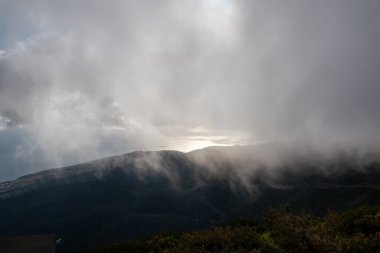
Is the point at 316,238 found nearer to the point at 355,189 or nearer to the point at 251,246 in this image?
the point at 251,246

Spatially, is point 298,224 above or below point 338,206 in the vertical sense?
above

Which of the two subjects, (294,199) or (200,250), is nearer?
(200,250)

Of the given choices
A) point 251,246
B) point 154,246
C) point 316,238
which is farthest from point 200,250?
point 154,246

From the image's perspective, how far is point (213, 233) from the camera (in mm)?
16484

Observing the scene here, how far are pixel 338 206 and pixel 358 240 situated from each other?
162 metres

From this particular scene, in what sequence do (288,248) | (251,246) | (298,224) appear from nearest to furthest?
(288,248) < (251,246) < (298,224)

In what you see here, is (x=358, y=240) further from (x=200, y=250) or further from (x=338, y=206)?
(x=338, y=206)

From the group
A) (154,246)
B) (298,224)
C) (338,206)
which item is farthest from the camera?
(338,206)

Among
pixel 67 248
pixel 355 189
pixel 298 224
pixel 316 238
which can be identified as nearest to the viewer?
pixel 316 238

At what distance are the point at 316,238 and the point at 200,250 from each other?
4.17m

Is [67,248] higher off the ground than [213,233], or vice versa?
[213,233]

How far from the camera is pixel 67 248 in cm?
19688

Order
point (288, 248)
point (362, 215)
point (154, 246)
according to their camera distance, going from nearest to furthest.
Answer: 1. point (288, 248)
2. point (362, 215)
3. point (154, 246)

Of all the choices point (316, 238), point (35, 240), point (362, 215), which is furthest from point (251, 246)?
point (35, 240)
